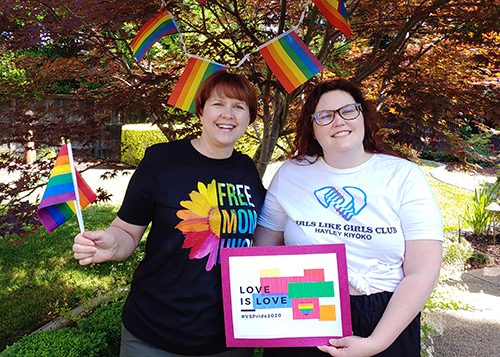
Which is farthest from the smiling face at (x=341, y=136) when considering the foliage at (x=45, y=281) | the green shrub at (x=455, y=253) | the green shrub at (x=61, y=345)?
the green shrub at (x=455, y=253)

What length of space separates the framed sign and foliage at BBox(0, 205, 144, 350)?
221 cm

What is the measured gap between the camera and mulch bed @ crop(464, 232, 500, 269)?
517 centimetres

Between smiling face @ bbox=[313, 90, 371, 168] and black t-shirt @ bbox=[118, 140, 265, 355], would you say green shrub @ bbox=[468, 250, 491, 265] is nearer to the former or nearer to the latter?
smiling face @ bbox=[313, 90, 371, 168]

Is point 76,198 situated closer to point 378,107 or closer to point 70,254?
point 378,107

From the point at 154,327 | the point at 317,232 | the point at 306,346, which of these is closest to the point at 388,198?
the point at 317,232

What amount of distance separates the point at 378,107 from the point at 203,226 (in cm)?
255

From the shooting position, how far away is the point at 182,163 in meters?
1.69

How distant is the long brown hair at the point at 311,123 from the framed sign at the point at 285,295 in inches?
22.9

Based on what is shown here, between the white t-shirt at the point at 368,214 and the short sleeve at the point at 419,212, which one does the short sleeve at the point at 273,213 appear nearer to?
the white t-shirt at the point at 368,214

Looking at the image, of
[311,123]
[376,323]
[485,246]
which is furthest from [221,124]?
[485,246]

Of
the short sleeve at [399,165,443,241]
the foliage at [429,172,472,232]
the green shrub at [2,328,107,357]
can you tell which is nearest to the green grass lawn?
the green shrub at [2,328,107,357]

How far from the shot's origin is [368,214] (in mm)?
1543

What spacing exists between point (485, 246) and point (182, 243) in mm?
5819

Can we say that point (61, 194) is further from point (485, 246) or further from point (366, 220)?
point (485, 246)
